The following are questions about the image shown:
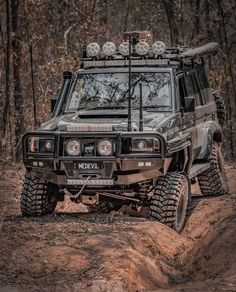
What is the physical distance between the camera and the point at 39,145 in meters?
9.39

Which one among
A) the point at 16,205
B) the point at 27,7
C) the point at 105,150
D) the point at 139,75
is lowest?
the point at 16,205

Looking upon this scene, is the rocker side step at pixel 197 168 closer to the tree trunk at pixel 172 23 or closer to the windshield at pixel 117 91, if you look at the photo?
the windshield at pixel 117 91

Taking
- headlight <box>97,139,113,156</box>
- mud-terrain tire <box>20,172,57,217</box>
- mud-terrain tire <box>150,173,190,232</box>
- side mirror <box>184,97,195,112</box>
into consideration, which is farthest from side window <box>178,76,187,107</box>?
mud-terrain tire <box>20,172,57,217</box>

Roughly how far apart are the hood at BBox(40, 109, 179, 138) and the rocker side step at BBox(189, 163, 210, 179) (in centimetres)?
119

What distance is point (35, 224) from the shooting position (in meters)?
8.96

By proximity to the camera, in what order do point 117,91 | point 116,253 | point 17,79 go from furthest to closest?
point 17,79 < point 117,91 < point 116,253

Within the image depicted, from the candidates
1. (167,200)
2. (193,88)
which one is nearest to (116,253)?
(167,200)

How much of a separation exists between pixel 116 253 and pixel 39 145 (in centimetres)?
233

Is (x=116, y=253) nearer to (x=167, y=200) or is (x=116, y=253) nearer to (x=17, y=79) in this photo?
(x=167, y=200)

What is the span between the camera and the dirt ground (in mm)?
6863

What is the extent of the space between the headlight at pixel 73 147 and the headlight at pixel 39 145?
25cm

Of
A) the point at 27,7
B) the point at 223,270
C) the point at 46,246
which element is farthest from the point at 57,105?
the point at 27,7

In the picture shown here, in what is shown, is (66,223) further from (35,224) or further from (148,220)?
(148,220)

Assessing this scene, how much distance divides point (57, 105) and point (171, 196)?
7.93 ft
